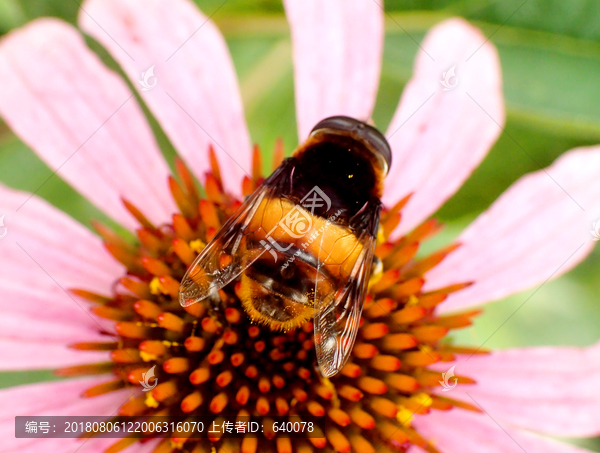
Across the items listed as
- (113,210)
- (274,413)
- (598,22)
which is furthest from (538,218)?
(113,210)

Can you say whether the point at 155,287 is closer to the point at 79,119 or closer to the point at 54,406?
the point at 54,406

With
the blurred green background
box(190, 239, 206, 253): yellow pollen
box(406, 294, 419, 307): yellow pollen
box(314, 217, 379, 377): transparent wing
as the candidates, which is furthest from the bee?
the blurred green background

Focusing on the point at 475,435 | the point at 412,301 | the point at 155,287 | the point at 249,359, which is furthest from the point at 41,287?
the point at 475,435

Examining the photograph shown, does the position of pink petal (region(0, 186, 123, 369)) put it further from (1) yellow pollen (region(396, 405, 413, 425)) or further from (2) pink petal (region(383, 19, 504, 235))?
(2) pink petal (region(383, 19, 504, 235))

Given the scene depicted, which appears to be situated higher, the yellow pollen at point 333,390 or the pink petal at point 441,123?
the pink petal at point 441,123

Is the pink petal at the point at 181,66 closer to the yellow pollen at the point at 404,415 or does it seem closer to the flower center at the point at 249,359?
the flower center at the point at 249,359

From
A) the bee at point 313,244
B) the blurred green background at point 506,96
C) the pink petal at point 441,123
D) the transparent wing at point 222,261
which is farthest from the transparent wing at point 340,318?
the blurred green background at point 506,96
